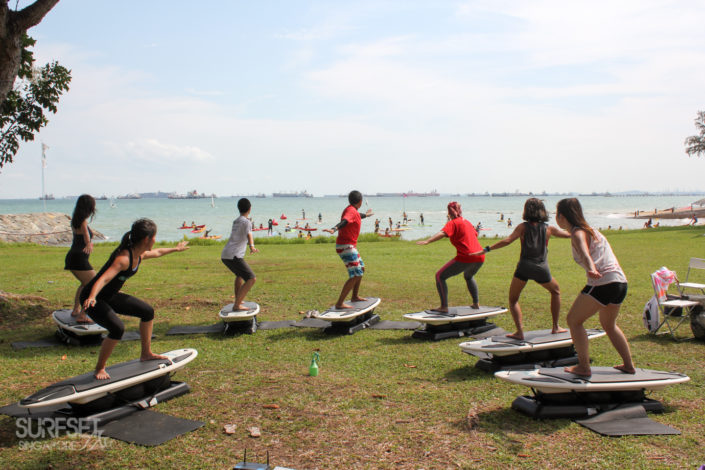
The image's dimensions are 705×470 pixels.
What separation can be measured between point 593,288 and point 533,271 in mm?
1650

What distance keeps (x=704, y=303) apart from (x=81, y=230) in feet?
33.1

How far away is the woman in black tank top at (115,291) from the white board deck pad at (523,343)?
13.4ft

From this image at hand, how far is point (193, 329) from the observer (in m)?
9.23

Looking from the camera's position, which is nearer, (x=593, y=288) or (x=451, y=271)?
(x=593, y=288)

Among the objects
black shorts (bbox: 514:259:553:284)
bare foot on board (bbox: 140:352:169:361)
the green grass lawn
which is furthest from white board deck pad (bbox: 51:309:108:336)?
black shorts (bbox: 514:259:553:284)

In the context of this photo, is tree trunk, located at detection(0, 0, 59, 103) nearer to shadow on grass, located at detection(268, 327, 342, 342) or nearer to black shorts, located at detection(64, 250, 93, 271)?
black shorts, located at detection(64, 250, 93, 271)

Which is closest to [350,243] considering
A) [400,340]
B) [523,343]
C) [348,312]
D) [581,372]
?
[348,312]

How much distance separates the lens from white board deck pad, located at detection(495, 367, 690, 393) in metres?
5.05

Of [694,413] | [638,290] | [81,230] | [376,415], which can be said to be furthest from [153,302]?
[638,290]

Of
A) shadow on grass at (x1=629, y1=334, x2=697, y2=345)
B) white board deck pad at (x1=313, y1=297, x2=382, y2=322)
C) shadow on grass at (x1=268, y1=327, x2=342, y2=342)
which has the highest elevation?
white board deck pad at (x1=313, y1=297, x2=382, y2=322)

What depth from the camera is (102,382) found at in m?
5.20

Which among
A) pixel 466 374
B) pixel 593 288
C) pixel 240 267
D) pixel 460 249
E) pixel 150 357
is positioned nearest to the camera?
pixel 593 288

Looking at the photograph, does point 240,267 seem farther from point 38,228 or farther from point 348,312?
point 38,228

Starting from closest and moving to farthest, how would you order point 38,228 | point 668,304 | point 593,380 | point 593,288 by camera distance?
point 593,380 → point 593,288 → point 668,304 → point 38,228
